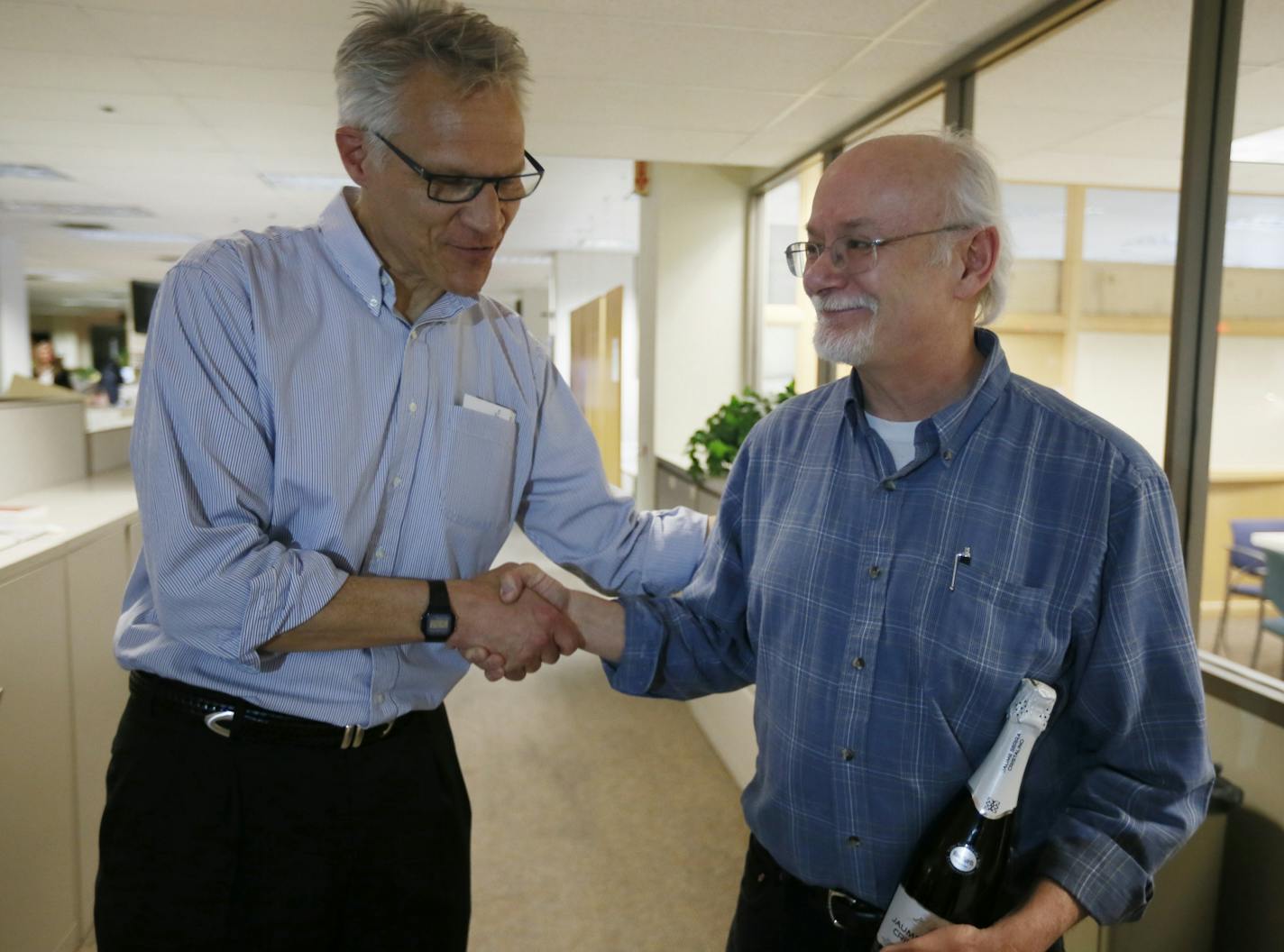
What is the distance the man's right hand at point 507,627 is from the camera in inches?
61.3

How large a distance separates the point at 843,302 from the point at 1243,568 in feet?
5.59

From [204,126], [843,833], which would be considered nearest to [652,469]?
[204,126]

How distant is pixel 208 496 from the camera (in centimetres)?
140

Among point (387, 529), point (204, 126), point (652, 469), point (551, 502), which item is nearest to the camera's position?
point (387, 529)

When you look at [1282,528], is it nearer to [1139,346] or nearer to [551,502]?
[1139,346]

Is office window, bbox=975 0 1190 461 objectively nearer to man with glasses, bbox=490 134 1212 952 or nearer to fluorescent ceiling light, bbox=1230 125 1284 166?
fluorescent ceiling light, bbox=1230 125 1284 166

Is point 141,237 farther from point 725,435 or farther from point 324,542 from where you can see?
point 324,542

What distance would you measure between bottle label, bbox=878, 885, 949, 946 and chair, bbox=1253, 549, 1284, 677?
158 centimetres

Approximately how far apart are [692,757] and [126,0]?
3.50m

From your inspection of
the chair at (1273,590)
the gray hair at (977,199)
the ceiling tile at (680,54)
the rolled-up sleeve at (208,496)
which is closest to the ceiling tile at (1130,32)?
the ceiling tile at (680,54)

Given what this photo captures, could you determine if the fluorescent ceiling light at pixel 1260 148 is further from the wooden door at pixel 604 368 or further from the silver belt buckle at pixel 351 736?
the wooden door at pixel 604 368

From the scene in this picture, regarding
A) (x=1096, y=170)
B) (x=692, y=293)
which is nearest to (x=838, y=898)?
(x=1096, y=170)

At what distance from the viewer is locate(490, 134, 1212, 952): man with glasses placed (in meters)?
1.19

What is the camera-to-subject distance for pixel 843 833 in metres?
1.32
